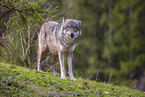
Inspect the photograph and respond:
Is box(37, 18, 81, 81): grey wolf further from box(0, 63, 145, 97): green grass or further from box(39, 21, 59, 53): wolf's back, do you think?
box(0, 63, 145, 97): green grass

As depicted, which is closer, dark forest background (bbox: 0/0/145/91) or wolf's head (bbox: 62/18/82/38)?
wolf's head (bbox: 62/18/82/38)

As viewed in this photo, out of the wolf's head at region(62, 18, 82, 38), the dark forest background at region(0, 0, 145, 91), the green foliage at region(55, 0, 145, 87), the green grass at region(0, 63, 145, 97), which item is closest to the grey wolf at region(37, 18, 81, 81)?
the wolf's head at region(62, 18, 82, 38)

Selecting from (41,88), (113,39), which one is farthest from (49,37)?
(113,39)

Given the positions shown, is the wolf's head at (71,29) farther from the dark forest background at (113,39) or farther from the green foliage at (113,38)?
the green foliage at (113,38)

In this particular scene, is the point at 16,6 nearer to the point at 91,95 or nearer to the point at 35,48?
the point at 91,95

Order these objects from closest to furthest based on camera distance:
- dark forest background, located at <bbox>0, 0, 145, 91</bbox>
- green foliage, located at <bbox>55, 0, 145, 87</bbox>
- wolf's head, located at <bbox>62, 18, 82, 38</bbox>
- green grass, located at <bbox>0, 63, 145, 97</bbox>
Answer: green grass, located at <bbox>0, 63, 145, 97</bbox>, wolf's head, located at <bbox>62, 18, 82, 38</bbox>, dark forest background, located at <bbox>0, 0, 145, 91</bbox>, green foliage, located at <bbox>55, 0, 145, 87</bbox>

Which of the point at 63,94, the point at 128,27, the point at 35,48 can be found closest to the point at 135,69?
the point at 128,27

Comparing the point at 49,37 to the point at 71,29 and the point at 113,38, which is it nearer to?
the point at 71,29

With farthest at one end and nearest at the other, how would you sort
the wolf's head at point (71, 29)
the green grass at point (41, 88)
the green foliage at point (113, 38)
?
the green foliage at point (113, 38) → the wolf's head at point (71, 29) → the green grass at point (41, 88)

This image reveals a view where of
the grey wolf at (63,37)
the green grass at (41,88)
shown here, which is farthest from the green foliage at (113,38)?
the green grass at (41,88)

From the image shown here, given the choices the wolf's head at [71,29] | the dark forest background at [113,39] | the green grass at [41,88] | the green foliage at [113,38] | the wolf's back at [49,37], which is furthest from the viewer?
the green foliage at [113,38]

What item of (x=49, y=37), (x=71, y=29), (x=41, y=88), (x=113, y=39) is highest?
(x=71, y=29)

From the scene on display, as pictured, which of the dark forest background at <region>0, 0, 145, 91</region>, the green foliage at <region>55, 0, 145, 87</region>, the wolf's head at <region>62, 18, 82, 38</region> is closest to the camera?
the wolf's head at <region>62, 18, 82, 38</region>

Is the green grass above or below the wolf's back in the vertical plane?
below
